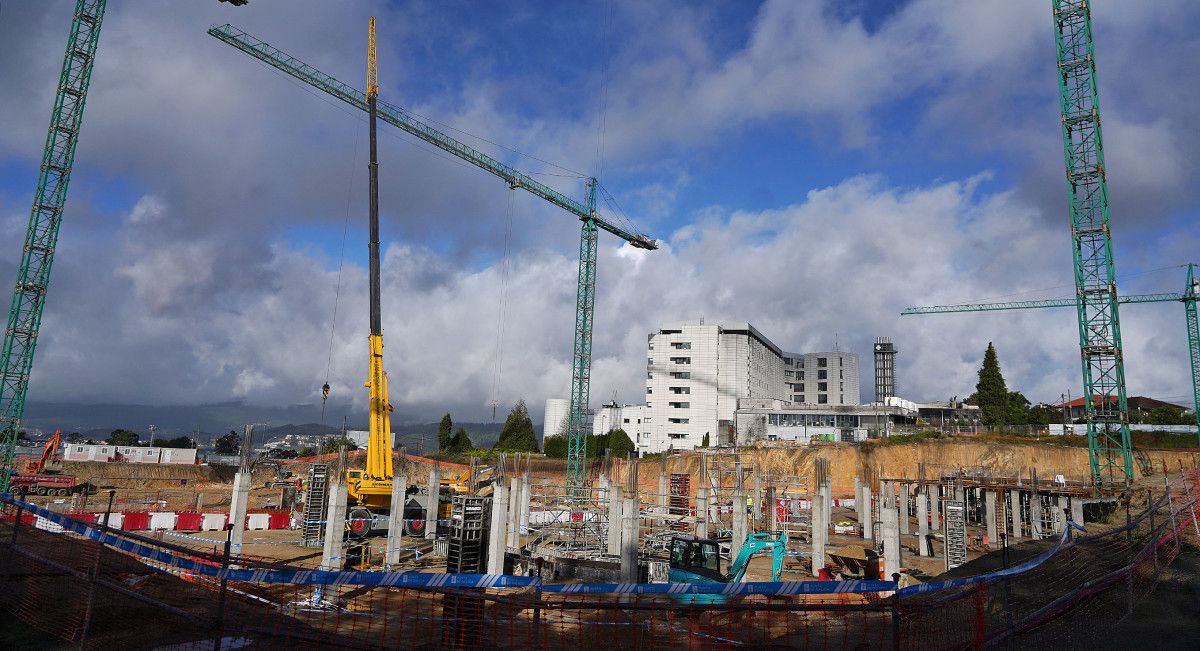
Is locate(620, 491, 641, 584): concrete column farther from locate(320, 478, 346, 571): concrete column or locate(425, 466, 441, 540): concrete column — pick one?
locate(425, 466, 441, 540): concrete column

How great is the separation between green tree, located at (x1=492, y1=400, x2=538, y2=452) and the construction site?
37.2ft

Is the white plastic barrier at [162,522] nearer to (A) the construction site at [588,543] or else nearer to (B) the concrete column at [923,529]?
(A) the construction site at [588,543]

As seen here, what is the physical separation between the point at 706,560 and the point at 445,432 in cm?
6043

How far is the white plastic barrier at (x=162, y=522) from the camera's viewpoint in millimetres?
24578

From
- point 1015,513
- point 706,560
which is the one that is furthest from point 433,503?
point 1015,513

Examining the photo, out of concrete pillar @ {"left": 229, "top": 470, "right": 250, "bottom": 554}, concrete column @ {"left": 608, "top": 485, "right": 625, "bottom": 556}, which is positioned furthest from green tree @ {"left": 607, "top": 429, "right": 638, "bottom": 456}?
concrete pillar @ {"left": 229, "top": 470, "right": 250, "bottom": 554}

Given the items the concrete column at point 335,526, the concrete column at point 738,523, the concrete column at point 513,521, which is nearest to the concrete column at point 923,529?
the concrete column at point 738,523

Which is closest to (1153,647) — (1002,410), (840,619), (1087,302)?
(840,619)

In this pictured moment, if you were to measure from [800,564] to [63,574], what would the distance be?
19.9 m

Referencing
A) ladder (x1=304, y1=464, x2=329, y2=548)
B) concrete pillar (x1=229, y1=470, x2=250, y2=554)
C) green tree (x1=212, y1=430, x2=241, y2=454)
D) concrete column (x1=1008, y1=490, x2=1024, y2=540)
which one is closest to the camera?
concrete pillar (x1=229, y1=470, x2=250, y2=554)

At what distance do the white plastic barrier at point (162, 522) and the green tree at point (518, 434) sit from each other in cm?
4162

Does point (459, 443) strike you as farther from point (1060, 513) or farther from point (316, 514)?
point (1060, 513)

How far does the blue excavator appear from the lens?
49.9 ft

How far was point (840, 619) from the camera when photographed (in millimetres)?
11773
